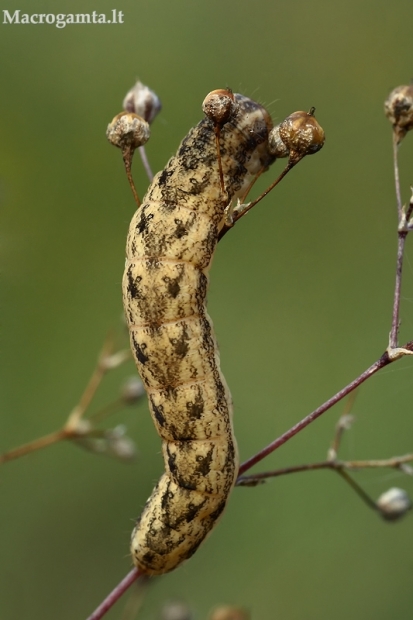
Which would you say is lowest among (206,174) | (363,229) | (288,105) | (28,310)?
(28,310)

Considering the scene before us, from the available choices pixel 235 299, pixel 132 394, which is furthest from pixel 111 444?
pixel 235 299

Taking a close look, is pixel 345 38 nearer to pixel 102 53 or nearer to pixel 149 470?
pixel 102 53

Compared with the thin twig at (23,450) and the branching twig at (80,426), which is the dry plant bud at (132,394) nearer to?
the branching twig at (80,426)

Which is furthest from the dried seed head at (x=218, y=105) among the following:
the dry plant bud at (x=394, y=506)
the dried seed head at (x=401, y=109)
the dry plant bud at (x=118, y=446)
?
the dry plant bud at (x=394, y=506)

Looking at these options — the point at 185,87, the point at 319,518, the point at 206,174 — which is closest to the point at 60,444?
the point at 319,518

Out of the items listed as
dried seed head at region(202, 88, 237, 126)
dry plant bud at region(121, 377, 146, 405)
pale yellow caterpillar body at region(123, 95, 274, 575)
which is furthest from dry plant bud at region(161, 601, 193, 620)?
dried seed head at region(202, 88, 237, 126)
